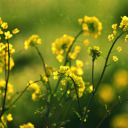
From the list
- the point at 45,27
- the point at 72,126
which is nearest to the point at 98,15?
the point at 45,27

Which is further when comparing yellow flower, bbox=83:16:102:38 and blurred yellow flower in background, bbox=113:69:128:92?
blurred yellow flower in background, bbox=113:69:128:92

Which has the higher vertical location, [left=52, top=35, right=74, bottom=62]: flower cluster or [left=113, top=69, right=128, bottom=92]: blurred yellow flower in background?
[left=113, top=69, right=128, bottom=92]: blurred yellow flower in background

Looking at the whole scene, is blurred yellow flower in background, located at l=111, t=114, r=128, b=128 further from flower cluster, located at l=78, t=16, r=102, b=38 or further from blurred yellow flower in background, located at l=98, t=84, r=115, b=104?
flower cluster, located at l=78, t=16, r=102, b=38

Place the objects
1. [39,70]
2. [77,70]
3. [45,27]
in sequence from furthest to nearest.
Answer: [45,27], [39,70], [77,70]

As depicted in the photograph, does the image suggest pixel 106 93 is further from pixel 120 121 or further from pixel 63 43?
pixel 63 43

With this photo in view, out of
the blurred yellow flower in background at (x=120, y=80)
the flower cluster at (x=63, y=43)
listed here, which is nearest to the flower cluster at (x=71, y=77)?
the flower cluster at (x=63, y=43)

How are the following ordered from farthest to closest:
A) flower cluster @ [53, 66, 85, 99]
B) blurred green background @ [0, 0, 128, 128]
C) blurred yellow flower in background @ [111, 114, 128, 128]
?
blurred green background @ [0, 0, 128, 128] → blurred yellow flower in background @ [111, 114, 128, 128] → flower cluster @ [53, 66, 85, 99]

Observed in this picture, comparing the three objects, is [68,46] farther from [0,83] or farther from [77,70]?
[0,83]

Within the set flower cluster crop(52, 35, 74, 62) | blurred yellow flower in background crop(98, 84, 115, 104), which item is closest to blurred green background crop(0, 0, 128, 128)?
blurred yellow flower in background crop(98, 84, 115, 104)
